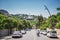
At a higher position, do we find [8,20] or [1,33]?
[8,20]

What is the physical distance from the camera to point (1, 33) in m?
40.6

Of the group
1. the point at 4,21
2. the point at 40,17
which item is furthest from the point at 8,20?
the point at 40,17

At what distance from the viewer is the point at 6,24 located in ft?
145

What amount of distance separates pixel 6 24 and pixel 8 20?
2.26m

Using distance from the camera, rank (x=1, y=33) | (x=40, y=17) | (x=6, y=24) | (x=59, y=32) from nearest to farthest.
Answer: (x=1, y=33) → (x=6, y=24) → (x=59, y=32) → (x=40, y=17)

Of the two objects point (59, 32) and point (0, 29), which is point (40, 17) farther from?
point (0, 29)

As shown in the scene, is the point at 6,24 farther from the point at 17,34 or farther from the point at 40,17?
the point at 40,17

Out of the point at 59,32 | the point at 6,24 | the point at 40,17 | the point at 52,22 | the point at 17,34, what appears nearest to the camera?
the point at 17,34

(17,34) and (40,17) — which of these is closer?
(17,34)

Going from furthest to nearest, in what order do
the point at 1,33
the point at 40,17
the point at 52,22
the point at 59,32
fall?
the point at 40,17 → the point at 52,22 → the point at 59,32 → the point at 1,33

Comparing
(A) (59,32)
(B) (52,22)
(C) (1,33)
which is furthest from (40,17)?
(C) (1,33)

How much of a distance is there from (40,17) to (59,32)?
97914mm

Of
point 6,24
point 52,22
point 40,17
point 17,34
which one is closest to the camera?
point 17,34

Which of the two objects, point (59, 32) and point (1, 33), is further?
point (59, 32)
